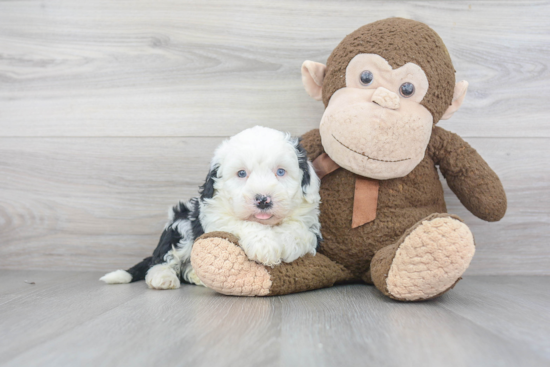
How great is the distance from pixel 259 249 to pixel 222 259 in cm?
8

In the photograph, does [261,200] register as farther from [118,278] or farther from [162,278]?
[118,278]

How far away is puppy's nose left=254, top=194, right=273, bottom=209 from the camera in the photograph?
94 centimetres

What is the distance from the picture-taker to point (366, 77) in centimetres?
104

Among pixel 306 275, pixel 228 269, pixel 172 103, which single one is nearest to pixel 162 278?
pixel 228 269

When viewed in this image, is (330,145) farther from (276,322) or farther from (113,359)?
(113,359)

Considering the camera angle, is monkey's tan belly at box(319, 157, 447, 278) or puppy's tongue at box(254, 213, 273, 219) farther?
monkey's tan belly at box(319, 157, 447, 278)

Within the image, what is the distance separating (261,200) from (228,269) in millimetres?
157

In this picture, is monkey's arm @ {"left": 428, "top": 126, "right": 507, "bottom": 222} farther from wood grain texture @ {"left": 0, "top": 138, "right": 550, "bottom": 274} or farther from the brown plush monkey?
wood grain texture @ {"left": 0, "top": 138, "right": 550, "bottom": 274}

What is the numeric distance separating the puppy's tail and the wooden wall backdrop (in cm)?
19

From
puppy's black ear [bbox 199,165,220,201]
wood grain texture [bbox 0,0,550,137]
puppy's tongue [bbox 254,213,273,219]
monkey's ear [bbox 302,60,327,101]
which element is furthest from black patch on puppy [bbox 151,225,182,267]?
monkey's ear [bbox 302,60,327,101]

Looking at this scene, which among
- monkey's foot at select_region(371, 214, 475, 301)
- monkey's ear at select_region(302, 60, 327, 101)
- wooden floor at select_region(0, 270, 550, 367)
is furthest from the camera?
monkey's ear at select_region(302, 60, 327, 101)

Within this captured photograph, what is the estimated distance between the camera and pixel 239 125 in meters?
1.38

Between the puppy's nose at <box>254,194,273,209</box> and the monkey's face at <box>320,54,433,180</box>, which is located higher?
the monkey's face at <box>320,54,433,180</box>

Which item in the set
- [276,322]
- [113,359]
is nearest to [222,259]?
[276,322]
